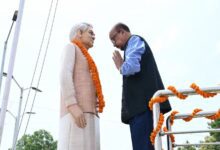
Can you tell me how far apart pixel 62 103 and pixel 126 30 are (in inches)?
32.9

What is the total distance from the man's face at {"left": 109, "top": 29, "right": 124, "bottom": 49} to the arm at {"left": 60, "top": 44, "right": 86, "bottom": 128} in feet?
1.19

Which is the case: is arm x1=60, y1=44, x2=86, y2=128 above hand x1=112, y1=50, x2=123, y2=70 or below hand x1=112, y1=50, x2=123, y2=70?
below

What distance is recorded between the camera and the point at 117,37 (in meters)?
3.12

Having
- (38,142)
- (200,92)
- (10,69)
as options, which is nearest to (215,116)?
(200,92)

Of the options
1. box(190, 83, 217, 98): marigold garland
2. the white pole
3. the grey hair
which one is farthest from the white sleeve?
the white pole

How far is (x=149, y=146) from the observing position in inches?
105

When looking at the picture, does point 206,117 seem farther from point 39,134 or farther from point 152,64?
point 39,134

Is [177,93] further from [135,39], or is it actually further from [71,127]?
[71,127]

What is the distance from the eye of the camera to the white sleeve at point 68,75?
2.87 meters

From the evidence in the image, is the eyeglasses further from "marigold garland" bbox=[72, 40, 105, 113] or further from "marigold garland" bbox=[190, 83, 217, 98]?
"marigold garland" bbox=[190, 83, 217, 98]

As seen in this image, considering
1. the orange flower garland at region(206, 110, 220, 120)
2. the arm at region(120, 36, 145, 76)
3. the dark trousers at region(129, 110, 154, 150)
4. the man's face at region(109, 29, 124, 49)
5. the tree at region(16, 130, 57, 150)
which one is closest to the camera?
the orange flower garland at region(206, 110, 220, 120)

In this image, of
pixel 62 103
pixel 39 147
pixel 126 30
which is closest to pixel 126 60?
pixel 126 30

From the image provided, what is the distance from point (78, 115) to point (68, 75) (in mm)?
350

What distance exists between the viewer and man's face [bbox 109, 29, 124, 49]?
123 inches
